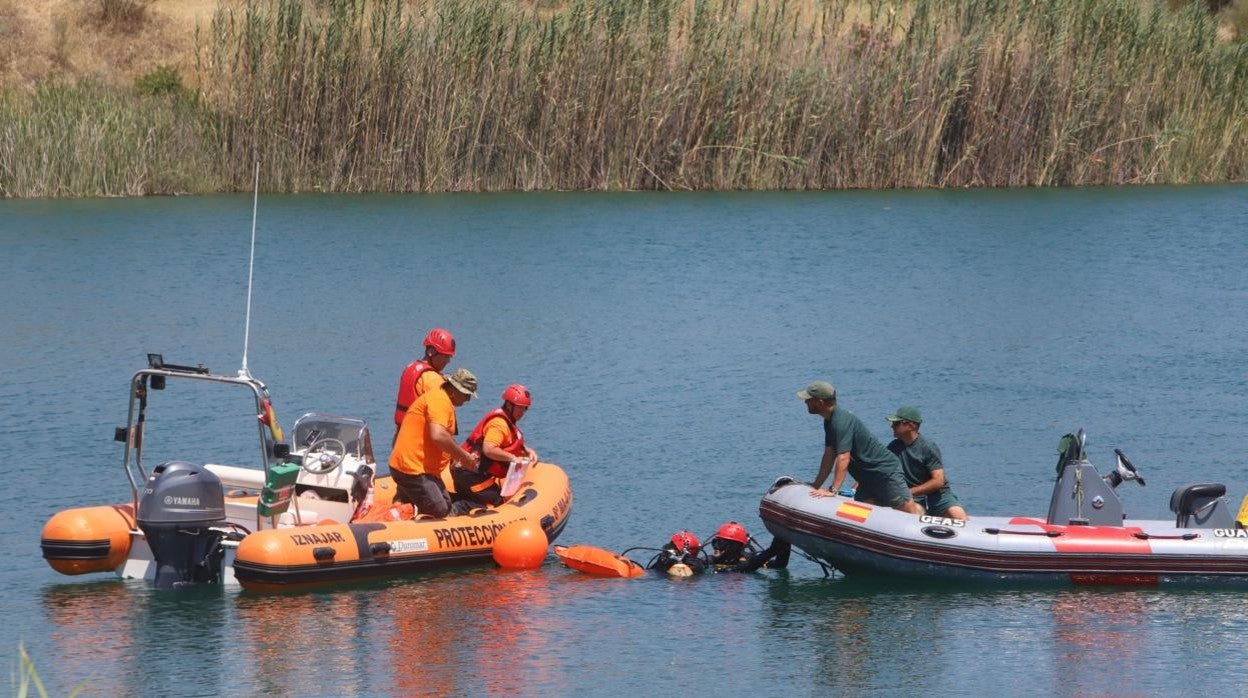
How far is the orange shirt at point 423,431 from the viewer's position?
1098cm

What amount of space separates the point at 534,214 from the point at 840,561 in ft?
61.4

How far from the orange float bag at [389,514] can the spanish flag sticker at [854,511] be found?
2737 mm

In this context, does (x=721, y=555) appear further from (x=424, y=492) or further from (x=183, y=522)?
(x=183, y=522)

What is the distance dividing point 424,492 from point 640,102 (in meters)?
20.3

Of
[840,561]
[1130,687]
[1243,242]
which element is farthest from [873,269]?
[1130,687]

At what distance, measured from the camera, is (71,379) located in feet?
57.5

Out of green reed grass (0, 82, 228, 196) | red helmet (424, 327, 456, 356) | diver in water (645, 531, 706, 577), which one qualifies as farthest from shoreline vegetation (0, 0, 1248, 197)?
diver in water (645, 531, 706, 577)

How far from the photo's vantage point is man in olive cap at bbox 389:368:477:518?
11.0m

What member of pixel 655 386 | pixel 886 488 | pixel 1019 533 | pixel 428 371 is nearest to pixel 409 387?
pixel 428 371

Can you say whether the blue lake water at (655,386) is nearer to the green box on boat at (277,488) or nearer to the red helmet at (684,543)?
the red helmet at (684,543)

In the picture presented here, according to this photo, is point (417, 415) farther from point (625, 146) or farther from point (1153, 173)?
point (1153, 173)

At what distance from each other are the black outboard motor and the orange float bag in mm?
1076

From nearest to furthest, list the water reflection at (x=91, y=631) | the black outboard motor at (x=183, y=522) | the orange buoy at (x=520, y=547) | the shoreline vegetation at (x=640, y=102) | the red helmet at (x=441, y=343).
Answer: the water reflection at (x=91, y=631) < the black outboard motor at (x=183, y=522) < the orange buoy at (x=520, y=547) < the red helmet at (x=441, y=343) < the shoreline vegetation at (x=640, y=102)

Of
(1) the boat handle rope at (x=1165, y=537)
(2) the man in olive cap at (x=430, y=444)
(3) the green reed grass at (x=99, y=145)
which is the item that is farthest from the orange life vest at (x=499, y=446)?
(3) the green reed grass at (x=99, y=145)
